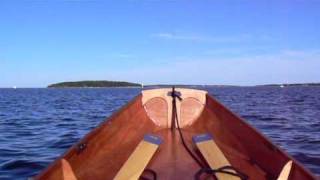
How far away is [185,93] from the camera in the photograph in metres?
7.61

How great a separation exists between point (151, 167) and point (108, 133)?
1.06 metres

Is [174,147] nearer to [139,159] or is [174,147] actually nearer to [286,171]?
[139,159]

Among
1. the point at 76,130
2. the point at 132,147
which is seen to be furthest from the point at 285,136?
the point at 132,147

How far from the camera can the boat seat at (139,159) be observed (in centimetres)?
560

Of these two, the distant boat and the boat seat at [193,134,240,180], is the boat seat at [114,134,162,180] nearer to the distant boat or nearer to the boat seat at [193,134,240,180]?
the distant boat

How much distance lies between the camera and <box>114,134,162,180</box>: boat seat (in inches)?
220

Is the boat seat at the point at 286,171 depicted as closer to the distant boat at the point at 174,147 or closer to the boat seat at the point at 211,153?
the distant boat at the point at 174,147

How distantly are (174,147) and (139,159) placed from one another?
831 millimetres

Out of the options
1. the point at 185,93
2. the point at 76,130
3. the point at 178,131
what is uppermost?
the point at 185,93

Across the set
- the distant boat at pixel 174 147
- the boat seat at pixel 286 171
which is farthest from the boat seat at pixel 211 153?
the boat seat at pixel 286 171

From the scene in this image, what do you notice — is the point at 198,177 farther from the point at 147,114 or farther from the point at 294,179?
the point at 147,114

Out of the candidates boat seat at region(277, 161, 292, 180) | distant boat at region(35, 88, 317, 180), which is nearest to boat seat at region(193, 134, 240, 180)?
distant boat at region(35, 88, 317, 180)

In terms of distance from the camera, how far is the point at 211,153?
6.19 meters

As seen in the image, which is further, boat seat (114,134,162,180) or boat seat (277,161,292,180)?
boat seat (114,134,162,180)
